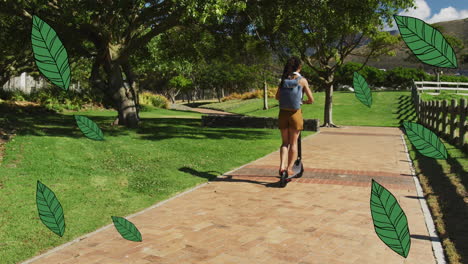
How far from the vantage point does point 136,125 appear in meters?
17.1

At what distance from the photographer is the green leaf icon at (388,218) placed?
35.4 inches

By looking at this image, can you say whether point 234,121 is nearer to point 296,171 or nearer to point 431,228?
point 296,171

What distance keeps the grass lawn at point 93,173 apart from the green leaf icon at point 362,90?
9.06ft

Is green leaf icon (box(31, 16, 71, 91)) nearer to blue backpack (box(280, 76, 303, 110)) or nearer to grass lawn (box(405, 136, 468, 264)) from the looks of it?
grass lawn (box(405, 136, 468, 264))

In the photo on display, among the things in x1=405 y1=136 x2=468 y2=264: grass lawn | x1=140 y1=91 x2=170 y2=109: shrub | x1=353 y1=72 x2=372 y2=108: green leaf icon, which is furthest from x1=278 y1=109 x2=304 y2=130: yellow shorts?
x1=140 y1=91 x2=170 y2=109: shrub

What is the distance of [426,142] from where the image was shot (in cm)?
93

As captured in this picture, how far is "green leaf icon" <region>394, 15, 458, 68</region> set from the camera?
0.83 m

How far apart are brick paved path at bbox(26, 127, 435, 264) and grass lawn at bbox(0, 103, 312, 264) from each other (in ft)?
1.72

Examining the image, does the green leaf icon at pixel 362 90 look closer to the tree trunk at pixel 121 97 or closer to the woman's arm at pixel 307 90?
the woman's arm at pixel 307 90

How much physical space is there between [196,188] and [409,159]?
21.8ft

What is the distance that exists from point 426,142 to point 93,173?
849cm

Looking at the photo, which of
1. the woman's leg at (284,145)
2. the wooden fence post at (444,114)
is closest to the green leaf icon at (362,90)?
the woman's leg at (284,145)

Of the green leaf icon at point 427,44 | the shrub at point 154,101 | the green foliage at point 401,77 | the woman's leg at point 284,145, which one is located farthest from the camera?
the green foliage at point 401,77

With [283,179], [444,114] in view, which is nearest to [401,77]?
[444,114]
